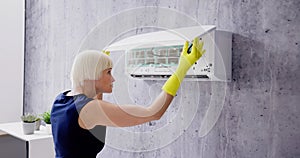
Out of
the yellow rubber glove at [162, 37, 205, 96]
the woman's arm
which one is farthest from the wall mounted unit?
the woman's arm

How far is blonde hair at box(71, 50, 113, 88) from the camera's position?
964 mm

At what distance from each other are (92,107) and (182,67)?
309 mm

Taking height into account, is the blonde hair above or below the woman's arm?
above

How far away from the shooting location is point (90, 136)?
1.21 meters

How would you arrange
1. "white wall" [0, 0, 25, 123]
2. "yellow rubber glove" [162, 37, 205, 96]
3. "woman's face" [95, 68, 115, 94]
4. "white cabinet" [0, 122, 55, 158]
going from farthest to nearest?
"white wall" [0, 0, 25, 123] → "white cabinet" [0, 122, 55, 158] → "yellow rubber glove" [162, 37, 205, 96] → "woman's face" [95, 68, 115, 94]

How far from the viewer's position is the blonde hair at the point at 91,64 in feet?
3.16

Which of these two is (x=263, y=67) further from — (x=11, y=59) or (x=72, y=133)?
(x=11, y=59)

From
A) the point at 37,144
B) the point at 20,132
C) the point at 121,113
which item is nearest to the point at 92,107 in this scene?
the point at 121,113

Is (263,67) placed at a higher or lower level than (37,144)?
higher

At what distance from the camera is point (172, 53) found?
3.45 feet

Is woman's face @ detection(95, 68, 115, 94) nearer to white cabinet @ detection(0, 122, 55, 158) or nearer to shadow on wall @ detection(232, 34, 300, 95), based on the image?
shadow on wall @ detection(232, 34, 300, 95)

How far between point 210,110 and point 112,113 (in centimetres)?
52

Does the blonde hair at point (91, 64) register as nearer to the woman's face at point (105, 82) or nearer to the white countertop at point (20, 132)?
the woman's face at point (105, 82)

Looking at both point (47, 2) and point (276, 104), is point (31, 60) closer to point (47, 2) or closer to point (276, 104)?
point (47, 2)
